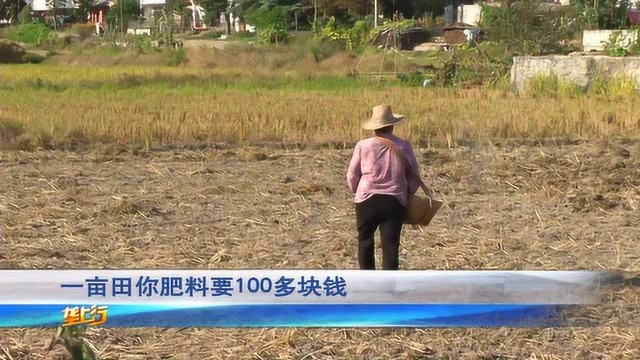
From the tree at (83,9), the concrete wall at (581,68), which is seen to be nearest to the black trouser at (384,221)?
the concrete wall at (581,68)

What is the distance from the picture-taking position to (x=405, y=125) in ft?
45.4

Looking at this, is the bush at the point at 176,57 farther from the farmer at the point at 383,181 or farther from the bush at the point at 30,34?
the farmer at the point at 383,181

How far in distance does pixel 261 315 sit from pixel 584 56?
1641 cm

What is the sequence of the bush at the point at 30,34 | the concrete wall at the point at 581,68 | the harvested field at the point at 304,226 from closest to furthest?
1. the harvested field at the point at 304,226
2. the concrete wall at the point at 581,68
3. the bush at the point at 30,34

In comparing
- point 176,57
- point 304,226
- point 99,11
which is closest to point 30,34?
point 176,57

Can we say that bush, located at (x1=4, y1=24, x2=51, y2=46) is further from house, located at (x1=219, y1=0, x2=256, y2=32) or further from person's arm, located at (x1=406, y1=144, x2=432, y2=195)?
person's arm, located at (x1=406, y1=144, x2=432, y2=195)

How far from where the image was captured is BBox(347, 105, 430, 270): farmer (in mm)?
5617

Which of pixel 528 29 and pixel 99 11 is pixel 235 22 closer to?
pixel 99 11

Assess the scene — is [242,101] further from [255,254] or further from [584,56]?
[255,254]

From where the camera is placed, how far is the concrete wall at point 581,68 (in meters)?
19.2

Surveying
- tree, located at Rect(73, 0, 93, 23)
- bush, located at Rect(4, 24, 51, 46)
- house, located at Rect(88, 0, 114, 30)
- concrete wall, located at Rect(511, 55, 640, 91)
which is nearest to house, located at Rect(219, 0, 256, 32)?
tree, located at Rect(73, 0, 93, 23)

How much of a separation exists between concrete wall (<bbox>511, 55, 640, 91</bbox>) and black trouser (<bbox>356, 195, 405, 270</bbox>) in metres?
14.0

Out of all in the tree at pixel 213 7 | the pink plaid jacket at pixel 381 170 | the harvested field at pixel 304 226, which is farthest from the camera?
the tree at pixel 213 7

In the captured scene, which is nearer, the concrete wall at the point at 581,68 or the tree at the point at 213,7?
the concrete wall at the point at 581,68
